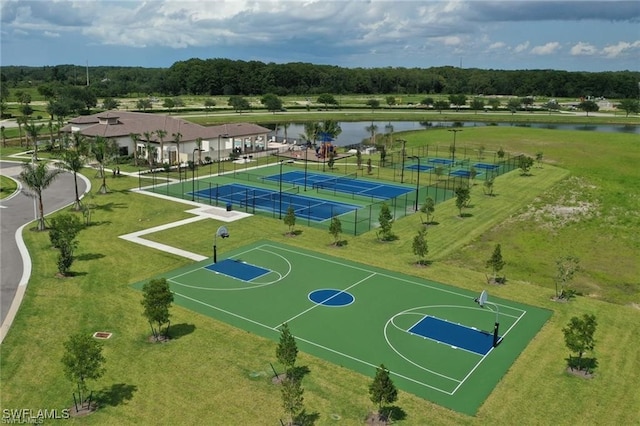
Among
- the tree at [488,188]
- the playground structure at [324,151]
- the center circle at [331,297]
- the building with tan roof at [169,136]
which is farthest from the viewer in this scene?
the playground structure at [324,151]

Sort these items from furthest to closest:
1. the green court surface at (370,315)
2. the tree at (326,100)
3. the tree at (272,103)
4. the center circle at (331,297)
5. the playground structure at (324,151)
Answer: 1. the tree at (326,100)
2. the tree at (272,103)
3. the playground structure at (324,151)
4. the center circle at (331,297)
5. the green court surface at (370,315)

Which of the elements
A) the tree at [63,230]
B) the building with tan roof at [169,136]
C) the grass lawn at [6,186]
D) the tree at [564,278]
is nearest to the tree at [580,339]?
the tree at [564,278]

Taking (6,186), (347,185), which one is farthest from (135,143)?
(347,185)

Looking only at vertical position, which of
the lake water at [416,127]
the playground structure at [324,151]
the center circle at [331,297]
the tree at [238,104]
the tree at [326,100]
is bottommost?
the center circle at [331,297]

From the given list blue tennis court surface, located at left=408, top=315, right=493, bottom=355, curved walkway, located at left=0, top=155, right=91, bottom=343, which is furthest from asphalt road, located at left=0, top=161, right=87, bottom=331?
blue tennis court surface, located at left=408, top=315, right=493, bottom=355

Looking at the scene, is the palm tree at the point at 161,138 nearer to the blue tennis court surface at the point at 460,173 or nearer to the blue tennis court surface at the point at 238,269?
the blue tennis court surface at the point at 238,269

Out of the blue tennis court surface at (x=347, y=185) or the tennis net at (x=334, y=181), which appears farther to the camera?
the tennis net at (x=334, y=181)

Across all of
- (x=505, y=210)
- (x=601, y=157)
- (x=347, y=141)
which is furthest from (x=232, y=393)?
(x=347, y=141)
